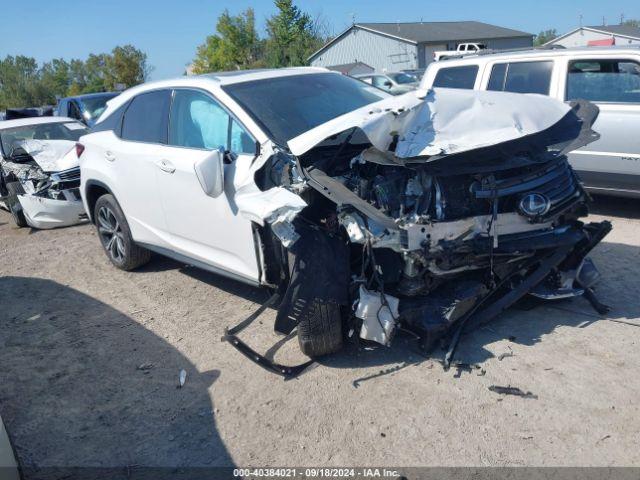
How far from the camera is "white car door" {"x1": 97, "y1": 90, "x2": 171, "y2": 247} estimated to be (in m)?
5.00

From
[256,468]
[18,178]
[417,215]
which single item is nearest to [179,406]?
[256,468]

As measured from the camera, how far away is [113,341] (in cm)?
459

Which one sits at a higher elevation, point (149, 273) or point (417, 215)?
point (417, 215)

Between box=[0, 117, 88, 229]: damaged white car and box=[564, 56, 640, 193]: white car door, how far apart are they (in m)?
6.34

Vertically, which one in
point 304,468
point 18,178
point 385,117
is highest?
point 385,117

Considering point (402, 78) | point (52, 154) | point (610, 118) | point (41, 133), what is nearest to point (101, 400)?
point (52, 154)

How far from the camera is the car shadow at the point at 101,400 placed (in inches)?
125

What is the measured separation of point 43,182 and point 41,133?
1.78m

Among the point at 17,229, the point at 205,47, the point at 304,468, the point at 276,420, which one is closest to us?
the point at 304,468

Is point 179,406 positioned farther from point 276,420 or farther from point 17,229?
point 17,229

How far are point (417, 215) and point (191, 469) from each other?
1.92 m

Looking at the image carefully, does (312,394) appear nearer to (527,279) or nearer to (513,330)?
(513,330)

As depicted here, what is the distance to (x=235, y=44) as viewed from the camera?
174 feet

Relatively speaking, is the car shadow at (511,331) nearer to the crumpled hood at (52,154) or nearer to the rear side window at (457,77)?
the rear side window at (457,77)
